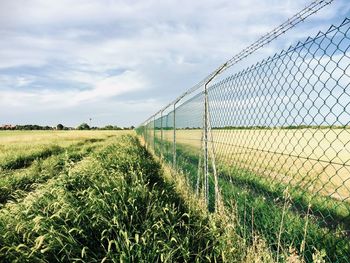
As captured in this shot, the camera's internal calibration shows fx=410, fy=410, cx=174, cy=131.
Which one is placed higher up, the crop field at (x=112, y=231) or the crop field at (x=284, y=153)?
the crop field at (x=284, y=153)

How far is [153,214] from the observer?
173 inches

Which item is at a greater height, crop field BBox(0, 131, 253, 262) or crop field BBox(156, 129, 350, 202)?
crop field BBox(156, 129, 350, 202)

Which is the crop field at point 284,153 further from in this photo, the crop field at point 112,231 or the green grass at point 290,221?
the crop field at point 112,231

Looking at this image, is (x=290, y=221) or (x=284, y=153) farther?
(x=284, y=153)

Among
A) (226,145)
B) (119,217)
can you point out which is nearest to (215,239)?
(119,217)

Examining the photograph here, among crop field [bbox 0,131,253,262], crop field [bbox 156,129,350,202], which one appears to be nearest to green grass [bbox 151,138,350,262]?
crop field [bbox 156,129,350,202]

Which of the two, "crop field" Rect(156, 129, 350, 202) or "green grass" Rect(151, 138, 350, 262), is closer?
"crop field" Rect(156, 129, 350, 202)

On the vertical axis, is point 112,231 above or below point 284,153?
below

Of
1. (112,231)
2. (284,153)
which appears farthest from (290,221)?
(284,153)

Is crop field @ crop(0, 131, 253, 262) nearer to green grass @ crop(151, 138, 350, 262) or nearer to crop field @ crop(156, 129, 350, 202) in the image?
green grass @ crop(151, 138, 350, 262)

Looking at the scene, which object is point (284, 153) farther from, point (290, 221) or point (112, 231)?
point (112, 231)

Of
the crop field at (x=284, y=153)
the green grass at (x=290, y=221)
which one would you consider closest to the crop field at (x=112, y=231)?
the green grass at (x=290, y=221)

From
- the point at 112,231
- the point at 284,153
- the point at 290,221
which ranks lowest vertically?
the point at 112,231

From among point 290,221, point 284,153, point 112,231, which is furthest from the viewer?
point 284,153
